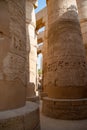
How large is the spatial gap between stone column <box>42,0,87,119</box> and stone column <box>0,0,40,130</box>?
6.97 ft

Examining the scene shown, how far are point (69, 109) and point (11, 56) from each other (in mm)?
2783

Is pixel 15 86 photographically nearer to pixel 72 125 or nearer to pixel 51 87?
pixel 72 125

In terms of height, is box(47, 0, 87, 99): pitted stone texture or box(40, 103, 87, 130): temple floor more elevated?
box(47, 0, 87, 99): pitted stone texture

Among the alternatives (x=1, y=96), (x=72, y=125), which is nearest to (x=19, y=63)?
(x=1, y=96)

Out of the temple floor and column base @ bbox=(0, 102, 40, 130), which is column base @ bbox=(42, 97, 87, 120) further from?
column base @ bbox=(0, 102, 40, 130)

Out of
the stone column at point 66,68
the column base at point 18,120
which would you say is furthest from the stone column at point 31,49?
the column base at point 18,120

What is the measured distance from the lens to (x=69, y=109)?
4461mm

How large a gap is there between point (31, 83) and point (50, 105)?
8.25 ft

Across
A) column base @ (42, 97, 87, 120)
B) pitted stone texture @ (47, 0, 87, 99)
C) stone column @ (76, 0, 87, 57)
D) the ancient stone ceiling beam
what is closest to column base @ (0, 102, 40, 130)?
column base @ (42, 97, 87, 120)

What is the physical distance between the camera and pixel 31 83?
710 centimetres

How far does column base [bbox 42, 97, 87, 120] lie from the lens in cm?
440

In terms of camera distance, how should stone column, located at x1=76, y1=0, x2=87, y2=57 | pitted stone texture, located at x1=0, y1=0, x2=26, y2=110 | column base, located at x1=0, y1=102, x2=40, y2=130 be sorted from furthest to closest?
stone column, located at x1=76, y1=0, x2=87, y2=57
pitted stone texture, located at x1=0, y1=0, x2=26, y2=110
column base, located at x1=0, y1=102, x2=40, y2=130

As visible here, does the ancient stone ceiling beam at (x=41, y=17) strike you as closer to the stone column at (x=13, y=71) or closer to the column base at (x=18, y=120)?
the stone column at (x=13, y=71)

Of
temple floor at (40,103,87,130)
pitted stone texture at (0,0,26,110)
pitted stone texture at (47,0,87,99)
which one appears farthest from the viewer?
pitted stone texture at (47,0,87,99)
